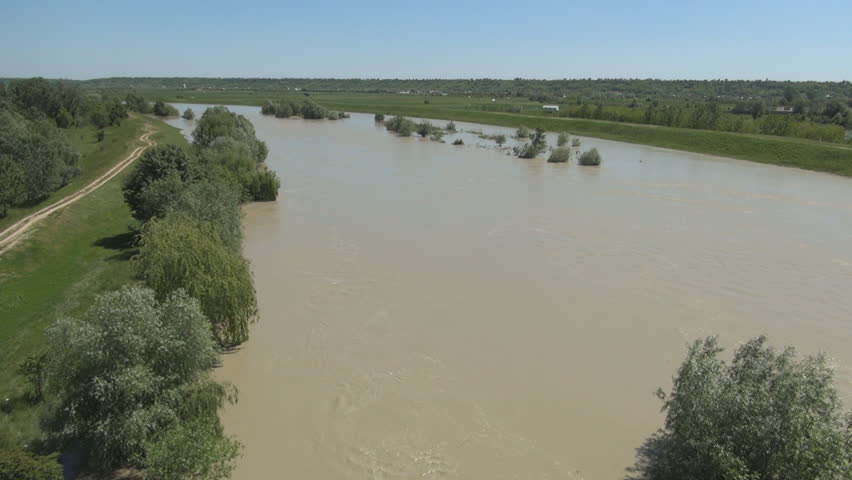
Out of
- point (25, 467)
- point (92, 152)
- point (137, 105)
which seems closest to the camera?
point (25, 467)

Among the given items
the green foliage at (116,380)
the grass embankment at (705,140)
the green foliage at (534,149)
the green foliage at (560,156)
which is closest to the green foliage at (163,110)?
the grass embankment at (705,140)

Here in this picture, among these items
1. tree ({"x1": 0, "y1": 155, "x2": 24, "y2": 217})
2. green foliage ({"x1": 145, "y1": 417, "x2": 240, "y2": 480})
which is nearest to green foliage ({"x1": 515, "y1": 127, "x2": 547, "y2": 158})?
tree ({"x1": 0, "y1": 155, "x2": 24, "y2": 217})

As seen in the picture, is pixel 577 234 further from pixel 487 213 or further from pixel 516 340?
pixel 516 340

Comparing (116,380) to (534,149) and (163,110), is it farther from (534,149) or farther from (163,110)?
(163,110)

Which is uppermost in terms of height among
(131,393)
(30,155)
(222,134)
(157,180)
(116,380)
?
(222,134)

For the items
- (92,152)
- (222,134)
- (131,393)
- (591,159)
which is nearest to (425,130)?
(591,159)

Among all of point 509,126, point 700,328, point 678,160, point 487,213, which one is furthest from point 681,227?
point 509,126

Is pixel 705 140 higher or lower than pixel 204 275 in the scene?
higher
